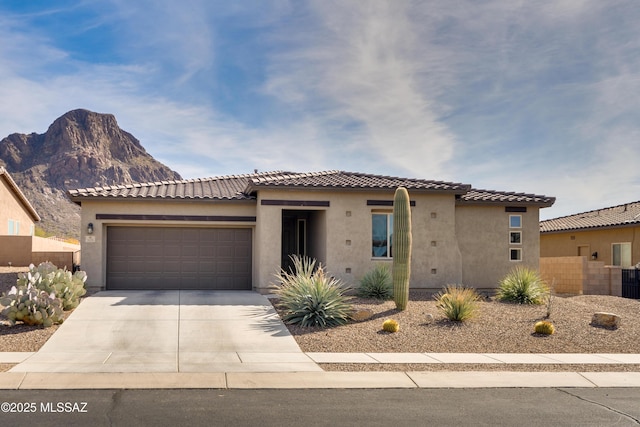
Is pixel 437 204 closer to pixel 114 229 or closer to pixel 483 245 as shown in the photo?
pixel 483 245

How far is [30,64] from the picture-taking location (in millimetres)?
31016

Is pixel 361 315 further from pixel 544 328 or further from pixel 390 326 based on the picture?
pixel 544 328

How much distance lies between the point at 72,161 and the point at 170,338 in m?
83.5

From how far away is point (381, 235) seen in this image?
837 inches

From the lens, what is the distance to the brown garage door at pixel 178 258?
21125mm

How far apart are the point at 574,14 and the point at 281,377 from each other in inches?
628

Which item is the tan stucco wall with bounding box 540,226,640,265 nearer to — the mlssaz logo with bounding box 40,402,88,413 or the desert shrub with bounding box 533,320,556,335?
the desert shrub with bounding box 533,320,556,335

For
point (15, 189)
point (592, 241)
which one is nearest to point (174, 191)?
point (15, 189)

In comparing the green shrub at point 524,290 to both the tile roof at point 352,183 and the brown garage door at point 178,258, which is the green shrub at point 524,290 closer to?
the tile roof at point 352,183

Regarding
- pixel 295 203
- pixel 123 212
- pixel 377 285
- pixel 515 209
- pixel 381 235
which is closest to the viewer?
pixel 377 285

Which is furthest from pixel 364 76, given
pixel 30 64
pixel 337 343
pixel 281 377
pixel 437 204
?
pixel 30 64

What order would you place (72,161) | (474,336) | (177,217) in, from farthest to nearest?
(72,161) → (177,217) → (474,336)

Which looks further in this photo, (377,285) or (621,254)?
(621,254)

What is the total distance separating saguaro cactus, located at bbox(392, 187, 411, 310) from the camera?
675 inches
